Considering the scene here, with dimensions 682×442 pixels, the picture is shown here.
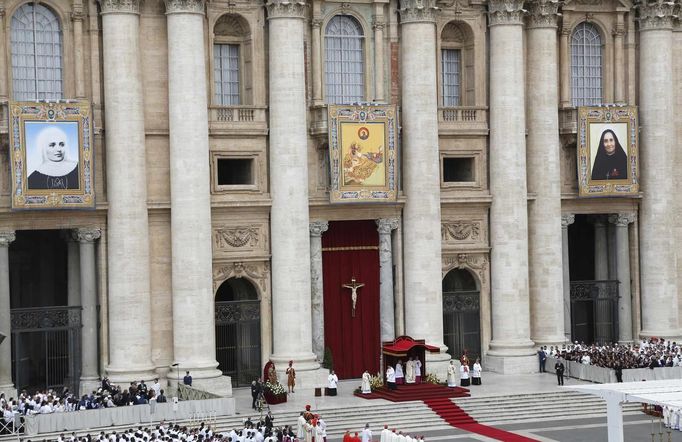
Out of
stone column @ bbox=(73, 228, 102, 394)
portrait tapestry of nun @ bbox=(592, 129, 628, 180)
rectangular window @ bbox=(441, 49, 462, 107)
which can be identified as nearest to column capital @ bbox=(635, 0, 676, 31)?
portrait tapestry of nun @ bbox=(592, 129, 628, 180)

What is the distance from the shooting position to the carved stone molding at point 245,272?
2645 inches

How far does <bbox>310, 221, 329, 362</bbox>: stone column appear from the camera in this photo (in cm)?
6881

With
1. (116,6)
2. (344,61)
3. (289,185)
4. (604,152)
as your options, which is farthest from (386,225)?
(116,6)

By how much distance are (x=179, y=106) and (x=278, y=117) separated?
14.9 feet

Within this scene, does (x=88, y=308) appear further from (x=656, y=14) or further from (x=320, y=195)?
(x=656, y=14)

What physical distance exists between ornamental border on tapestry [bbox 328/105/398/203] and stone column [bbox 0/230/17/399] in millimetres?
14419

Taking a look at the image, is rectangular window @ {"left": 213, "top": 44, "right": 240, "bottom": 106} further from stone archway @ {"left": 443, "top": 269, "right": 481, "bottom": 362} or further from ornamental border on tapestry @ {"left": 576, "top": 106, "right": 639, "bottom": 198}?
ornamental border on tapestry @ {"left": 576, "top": 106, "right": 639, "bottom": 198}

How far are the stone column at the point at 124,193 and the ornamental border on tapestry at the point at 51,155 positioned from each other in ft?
3.58

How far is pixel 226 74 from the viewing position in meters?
68.2

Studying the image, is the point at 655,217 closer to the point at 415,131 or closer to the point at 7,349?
the point at 415,131

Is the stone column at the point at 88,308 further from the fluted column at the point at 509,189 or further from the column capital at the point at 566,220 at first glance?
the column capital at the point at 566,220

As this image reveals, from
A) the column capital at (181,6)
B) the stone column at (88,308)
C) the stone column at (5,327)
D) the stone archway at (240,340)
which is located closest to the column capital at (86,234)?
the stone column at (88,308)

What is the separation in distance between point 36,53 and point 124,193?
6832mm

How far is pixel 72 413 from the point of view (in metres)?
56.5
